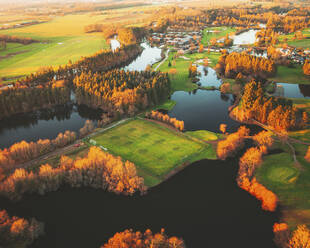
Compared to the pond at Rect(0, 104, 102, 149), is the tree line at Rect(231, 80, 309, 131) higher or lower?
higher

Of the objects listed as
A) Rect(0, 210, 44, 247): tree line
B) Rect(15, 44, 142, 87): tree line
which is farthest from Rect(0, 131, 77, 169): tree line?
Rect(15, 44, 142, 87): tree line

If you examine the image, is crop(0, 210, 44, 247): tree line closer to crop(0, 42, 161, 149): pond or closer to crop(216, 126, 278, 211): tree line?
crop(0, 42, 161, 149): pond

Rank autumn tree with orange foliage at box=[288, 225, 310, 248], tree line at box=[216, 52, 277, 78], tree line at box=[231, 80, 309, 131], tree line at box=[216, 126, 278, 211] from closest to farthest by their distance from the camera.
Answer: autumn tree with orange foliage at box=[288, 225, 310, 248] < tree line at box=[216, 126, 278, 211] < tree line at box=[231, 80, 309, 131] < tree line at box=[216, 52, 277, 78]

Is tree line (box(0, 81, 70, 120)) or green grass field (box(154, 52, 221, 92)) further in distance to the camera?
green grass field (box(154, 52, 221, 92))

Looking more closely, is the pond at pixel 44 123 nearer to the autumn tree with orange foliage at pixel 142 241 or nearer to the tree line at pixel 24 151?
the tree line at pixel 24 151

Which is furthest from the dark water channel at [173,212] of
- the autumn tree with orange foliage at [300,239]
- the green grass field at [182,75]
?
the green grass field at [182,75]

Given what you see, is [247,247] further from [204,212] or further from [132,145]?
[132,145]
